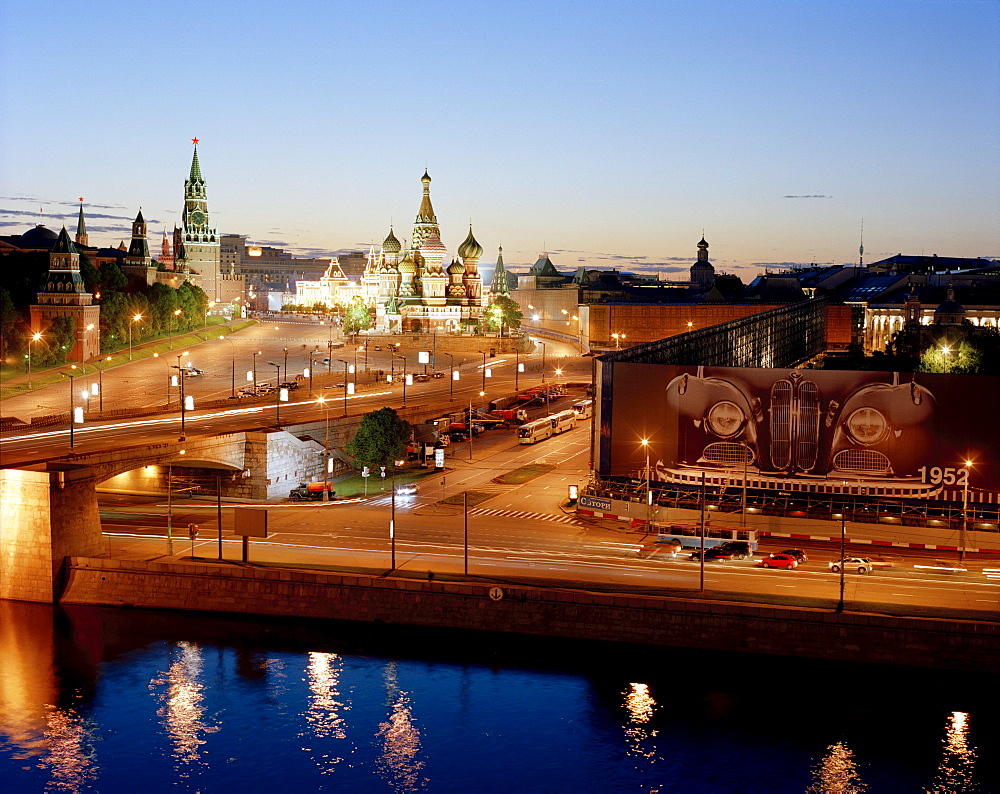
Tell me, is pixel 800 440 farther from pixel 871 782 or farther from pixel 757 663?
pixel 871 782

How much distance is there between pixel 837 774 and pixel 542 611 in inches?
497

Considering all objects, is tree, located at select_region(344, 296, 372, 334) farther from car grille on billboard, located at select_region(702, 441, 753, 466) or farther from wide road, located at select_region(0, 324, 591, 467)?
car grille on billboard, located at select_region(702, 441, 753, 466)

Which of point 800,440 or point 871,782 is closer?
point 871,782

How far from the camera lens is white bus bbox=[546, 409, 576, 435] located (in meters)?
80.2

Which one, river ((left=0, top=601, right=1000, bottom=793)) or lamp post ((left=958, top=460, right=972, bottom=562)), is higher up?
lamp post ((left=958, top=460, right=972, bottom=562))

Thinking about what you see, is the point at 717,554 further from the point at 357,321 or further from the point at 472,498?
the point at 357,321

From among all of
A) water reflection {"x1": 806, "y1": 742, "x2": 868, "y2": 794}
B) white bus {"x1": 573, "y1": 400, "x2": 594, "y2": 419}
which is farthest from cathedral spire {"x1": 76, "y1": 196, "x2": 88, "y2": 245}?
water reflection {"x1": 806, "y1": 742, "x2": 868, "y2": 794}

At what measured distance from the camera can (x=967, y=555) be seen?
154ft

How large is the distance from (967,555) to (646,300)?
122m

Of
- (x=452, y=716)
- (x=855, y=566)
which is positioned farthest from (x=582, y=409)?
(x=452, y=716)

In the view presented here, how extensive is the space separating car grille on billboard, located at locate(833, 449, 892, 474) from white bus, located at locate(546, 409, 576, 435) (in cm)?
3002

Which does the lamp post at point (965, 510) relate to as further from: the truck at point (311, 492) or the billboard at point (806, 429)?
the truck at point (311, 492)

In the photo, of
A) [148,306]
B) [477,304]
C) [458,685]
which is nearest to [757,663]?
[458,685]

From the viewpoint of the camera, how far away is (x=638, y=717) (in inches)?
1412
